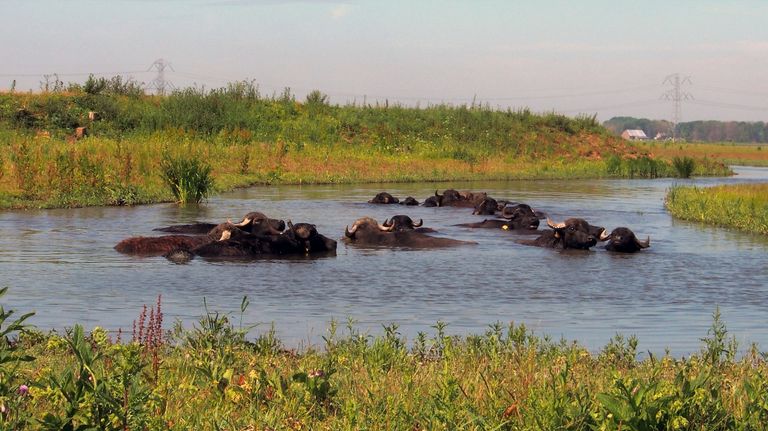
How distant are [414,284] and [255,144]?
31.7 metres

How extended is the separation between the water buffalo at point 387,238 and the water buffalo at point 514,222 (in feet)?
10.2

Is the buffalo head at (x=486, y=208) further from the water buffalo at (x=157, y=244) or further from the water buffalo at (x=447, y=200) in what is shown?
the water buffalo at (x=157, y=244)

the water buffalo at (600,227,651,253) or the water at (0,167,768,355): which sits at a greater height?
the water buffalo at (600,227,651,253)

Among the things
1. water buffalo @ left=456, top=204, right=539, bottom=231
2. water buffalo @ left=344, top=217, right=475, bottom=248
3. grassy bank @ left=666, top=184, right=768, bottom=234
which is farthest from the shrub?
grassy bank @ left=666, top=184, right=768, bottom=234

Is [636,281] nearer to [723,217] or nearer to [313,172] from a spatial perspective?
[723,217]

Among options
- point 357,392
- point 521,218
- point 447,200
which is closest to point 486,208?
point 447,200

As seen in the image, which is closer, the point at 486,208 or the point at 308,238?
the point at 308,238

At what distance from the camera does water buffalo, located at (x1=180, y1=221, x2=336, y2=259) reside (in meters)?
15.5

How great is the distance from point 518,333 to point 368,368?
67.2 inches

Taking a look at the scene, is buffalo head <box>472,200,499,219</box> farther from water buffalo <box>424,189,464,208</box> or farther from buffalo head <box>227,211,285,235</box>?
buffalo head <box>227,211,285,235</box>

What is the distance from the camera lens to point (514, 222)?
21359mm

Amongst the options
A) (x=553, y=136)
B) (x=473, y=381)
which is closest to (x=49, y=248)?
(x=473, y=381)

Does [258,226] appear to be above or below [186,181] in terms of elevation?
below

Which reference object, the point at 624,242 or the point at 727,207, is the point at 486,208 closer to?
the point at 727,207
